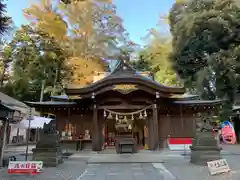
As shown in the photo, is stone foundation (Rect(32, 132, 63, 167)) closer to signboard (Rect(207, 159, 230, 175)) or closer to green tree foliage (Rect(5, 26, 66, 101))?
signboard (Rect(207, 159, 230, 175))

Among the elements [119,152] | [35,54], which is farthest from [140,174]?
[35,54]

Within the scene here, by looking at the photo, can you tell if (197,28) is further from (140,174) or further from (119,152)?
(140,174)

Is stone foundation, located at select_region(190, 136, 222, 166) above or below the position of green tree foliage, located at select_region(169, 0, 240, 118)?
below

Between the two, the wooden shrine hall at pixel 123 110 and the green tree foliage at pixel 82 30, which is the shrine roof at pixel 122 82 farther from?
the green tree foliage at pixel 82 30

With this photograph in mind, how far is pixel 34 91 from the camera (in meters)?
25.8

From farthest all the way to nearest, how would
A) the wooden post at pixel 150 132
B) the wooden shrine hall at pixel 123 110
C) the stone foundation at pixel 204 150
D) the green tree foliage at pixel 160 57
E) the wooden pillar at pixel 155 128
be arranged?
the green tree foliage at pixel 160 57
the wooden post at pixel 150 132
the wooden pillar at pixel 155 128
the wooden shrine hall at pixel 123 110
the stone foundation at pixel 204 150

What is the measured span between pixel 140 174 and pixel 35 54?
16515 mm

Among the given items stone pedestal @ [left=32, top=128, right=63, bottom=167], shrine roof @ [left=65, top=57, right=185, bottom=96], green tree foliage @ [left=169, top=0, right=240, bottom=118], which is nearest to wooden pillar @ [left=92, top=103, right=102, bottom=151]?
shrine roof @ [left=65, top=57, right=185, bottom=96]

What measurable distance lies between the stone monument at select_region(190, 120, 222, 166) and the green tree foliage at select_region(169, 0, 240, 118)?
39.4 ft

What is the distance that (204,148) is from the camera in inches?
332

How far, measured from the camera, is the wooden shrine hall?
1238 cm

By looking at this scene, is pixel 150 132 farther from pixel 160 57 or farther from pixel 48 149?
pixel 160 57

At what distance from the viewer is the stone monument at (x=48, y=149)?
8308mm

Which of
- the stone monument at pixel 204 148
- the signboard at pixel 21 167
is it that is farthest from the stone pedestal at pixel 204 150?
the signboard at pixel 21 167
